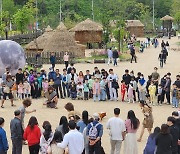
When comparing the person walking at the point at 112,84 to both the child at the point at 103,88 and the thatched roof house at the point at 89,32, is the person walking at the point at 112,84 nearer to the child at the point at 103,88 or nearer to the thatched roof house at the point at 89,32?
the child at the point at 103,88

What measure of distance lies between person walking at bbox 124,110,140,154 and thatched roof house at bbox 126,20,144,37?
193 ft

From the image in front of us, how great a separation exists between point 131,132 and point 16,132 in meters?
2.97

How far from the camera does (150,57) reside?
42.8 meters

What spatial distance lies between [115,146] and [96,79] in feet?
30.5

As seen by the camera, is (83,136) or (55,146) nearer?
(55,146)

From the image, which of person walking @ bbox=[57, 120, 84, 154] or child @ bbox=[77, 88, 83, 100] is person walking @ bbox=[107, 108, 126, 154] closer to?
person walking @ bbox=[57, 120, 84, 154]

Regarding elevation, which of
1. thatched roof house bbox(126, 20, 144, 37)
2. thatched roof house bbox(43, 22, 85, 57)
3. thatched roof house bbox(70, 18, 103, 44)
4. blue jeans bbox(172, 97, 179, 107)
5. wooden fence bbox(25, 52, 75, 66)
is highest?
thatched roof house bbox(126, 20, 144, 37)

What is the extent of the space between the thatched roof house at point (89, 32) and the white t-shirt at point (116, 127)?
122ft

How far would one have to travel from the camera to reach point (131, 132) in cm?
1235

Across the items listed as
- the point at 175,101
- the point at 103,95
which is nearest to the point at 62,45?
the point at 103,95

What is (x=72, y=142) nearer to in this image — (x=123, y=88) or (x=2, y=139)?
(x=2, y=139)

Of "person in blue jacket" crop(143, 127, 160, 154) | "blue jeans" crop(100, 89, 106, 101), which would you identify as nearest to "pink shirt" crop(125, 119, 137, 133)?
"person in blue jacket" crop(143, 127, 160, 154)

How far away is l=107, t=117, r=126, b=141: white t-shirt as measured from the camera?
40.0 ft

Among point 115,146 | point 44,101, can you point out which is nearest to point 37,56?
point 44,101
